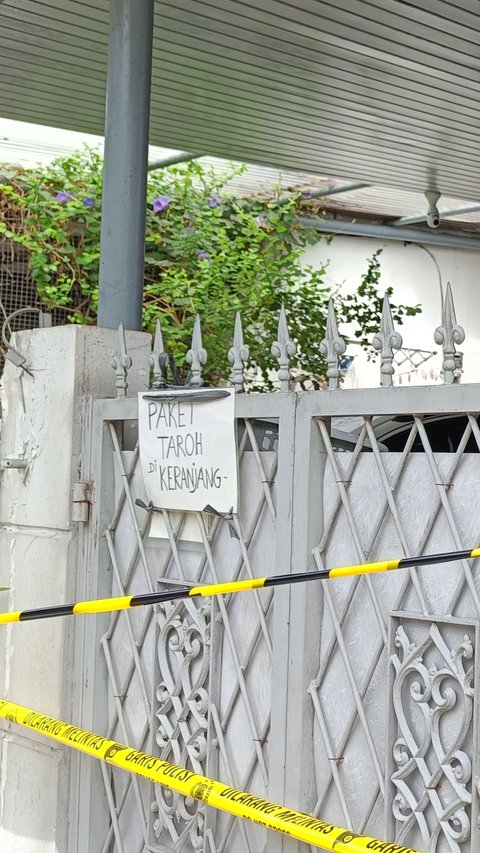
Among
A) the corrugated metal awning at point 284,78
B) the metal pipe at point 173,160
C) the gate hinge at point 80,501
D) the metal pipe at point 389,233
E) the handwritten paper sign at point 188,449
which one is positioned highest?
the metal pipe at point 389,233

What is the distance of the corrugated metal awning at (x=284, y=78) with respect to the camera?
557cm

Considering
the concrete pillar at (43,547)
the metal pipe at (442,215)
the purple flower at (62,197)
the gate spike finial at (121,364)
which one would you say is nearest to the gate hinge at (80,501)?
the concrete pillar at (43,547)

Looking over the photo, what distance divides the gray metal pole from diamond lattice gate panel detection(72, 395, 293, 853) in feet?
1.88

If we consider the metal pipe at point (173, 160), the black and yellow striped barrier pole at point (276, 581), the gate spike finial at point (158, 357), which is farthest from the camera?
the metal pipe at point (173, 160)

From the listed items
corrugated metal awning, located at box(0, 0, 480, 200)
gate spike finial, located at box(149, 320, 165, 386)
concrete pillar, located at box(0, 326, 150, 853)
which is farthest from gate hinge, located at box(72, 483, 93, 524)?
corrugated metal awning, located at box(0, 0, 480, 200)

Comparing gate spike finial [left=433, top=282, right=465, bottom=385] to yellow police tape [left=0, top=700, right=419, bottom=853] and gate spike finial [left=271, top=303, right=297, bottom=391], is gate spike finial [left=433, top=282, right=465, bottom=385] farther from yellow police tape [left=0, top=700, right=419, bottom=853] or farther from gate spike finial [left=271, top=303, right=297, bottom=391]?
yellow police tape [left=0, top=700, right=419, bottom=853]

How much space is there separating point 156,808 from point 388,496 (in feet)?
4.87

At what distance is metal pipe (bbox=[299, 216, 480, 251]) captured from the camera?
12.1m

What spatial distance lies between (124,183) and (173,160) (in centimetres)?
514

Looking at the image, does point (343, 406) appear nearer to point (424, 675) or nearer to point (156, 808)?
point (424, 675)

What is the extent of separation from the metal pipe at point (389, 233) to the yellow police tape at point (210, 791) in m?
8.12

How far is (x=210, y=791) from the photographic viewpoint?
3.11 metres

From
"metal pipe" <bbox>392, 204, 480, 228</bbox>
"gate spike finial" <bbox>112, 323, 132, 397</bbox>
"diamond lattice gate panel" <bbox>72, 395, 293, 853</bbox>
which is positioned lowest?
"diamond lattice gate panel" <bbox>72, 395, 293, 853</bbox>

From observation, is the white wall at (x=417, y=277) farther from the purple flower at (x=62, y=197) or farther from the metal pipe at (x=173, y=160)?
the purple flower at (x=62, y=197)
